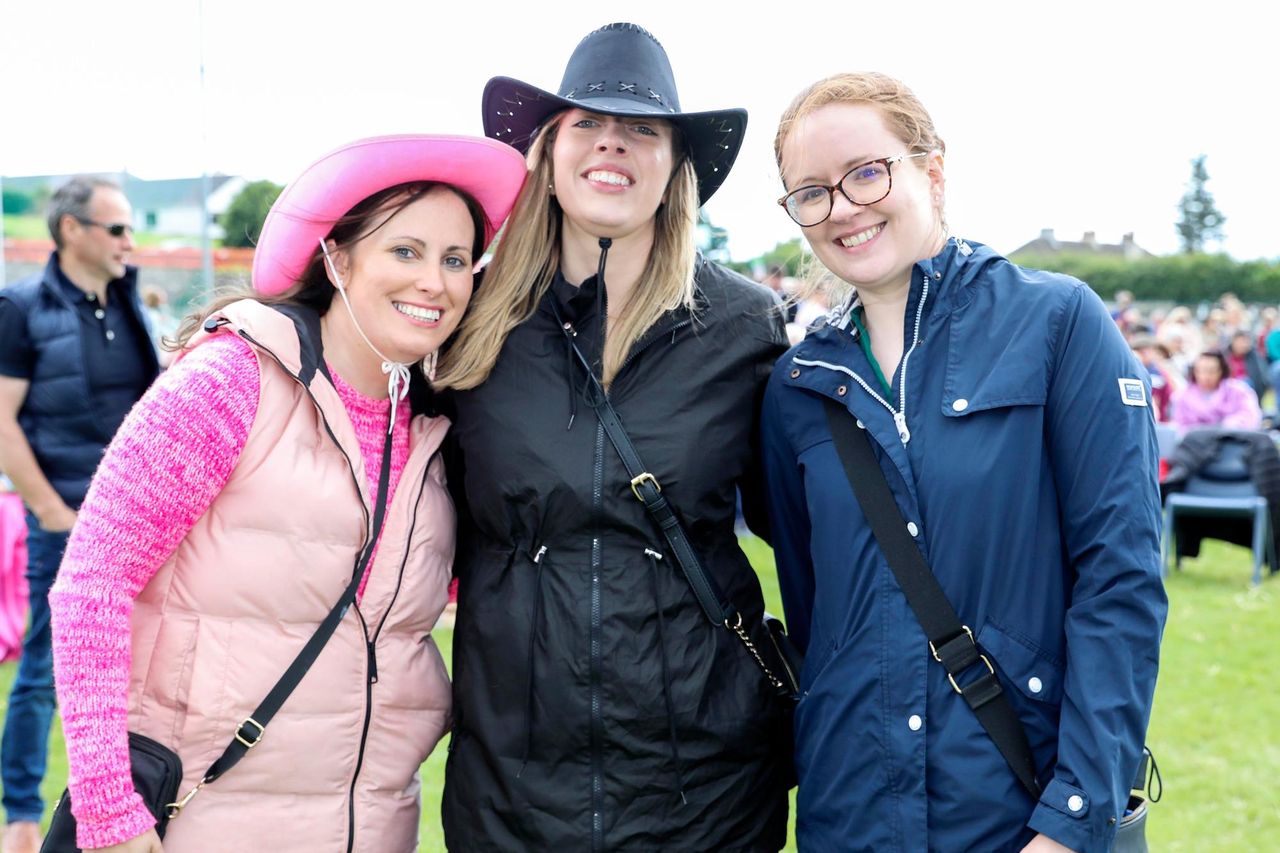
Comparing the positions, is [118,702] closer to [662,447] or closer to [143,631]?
[143,631]

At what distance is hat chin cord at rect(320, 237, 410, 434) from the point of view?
97.8 inches

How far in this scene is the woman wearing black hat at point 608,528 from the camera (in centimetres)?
234

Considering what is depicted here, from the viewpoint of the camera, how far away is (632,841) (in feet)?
7.59

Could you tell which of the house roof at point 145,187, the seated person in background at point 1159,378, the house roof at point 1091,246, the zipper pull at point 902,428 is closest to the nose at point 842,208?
the zipper pull at point 902,428

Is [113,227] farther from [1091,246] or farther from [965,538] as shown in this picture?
[1091,246]

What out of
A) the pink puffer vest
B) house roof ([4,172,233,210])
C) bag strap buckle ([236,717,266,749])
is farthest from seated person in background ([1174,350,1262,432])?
house roof ([4,172,233,210])

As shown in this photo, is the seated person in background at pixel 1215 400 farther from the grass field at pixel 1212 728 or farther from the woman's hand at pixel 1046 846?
the woman's hand at pixel 1046 846

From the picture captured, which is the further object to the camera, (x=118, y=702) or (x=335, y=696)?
(x=335, y=696)

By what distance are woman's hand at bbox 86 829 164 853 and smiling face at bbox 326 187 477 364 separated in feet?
3.45

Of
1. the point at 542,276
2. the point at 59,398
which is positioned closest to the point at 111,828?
the point at 542,276

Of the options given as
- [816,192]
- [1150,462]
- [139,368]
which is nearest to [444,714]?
[816,192]

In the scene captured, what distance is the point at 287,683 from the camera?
7.35 feet

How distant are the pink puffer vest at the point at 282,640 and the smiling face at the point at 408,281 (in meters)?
0.18

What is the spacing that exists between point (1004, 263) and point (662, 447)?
2.57 feet
